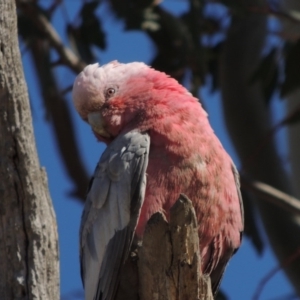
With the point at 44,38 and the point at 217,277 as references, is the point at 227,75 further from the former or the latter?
the point at 217,277

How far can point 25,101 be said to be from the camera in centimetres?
319

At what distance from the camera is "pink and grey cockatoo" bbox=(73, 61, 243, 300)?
3.42 meters

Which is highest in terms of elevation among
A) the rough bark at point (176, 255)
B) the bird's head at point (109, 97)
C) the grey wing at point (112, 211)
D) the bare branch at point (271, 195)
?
the bird's head at point (109, 97)

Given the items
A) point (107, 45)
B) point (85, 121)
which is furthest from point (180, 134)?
point (107, 45)

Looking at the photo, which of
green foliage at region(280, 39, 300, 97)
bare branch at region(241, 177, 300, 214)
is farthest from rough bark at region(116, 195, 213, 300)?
green foliage at region(280, 39, 300, 97)

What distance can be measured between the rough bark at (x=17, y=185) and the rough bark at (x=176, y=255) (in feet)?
1.36

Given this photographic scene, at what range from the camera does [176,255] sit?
2.96 metres

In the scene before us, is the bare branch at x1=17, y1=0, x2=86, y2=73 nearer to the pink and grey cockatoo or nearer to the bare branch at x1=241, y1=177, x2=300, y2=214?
the bare branch at x1=241, y1=177, x2=300, y2=214

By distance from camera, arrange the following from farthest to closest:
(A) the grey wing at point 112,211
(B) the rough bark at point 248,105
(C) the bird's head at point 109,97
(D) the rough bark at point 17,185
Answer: (B) the rough bark at point 248,105 → (C) the bird's head at point 109,97 → (A) the grey wing at point 112,211 → (D) the rough bark at point 17,185

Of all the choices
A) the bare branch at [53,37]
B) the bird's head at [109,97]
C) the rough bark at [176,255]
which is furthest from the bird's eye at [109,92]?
the bare branch at [53,37]

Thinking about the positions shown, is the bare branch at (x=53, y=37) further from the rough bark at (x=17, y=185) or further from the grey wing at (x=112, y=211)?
the rough bark at (x=17, y=185)

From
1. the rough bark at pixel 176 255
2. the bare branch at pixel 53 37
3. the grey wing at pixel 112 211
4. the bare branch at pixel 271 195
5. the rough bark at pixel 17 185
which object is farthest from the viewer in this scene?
the bare branch at pixel 53 37

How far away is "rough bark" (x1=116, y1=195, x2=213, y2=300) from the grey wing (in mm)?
380

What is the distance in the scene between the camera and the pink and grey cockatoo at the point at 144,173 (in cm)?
342
